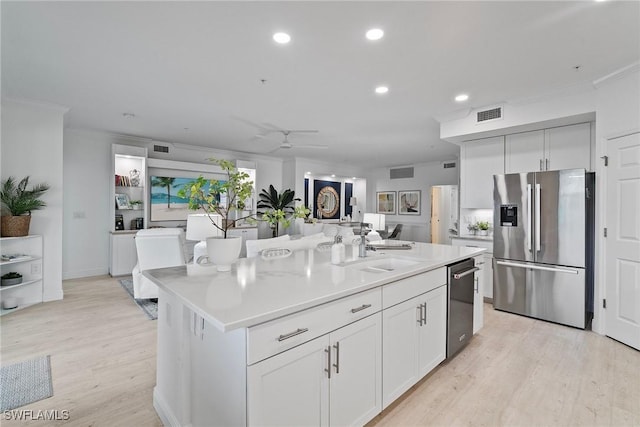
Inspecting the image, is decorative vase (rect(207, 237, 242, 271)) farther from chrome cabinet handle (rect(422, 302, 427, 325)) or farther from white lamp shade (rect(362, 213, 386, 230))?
white lamp shade (rect(362, 213, 386, 230))

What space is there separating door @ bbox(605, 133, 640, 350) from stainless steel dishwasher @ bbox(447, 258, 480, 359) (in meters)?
1.54

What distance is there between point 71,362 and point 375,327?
262 centimetres

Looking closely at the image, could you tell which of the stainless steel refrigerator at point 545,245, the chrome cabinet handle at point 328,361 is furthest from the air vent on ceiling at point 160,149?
the chrome cabinet handle at point 328,361

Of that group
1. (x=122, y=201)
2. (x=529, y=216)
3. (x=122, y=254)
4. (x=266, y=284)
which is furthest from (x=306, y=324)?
(x=122, y=201)

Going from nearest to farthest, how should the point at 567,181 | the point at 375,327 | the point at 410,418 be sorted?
the point at 375,327, the point at 410,418, the point at 567,181

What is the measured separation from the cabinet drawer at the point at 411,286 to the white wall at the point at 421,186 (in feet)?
22.3

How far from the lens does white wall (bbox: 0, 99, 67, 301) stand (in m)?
3.88

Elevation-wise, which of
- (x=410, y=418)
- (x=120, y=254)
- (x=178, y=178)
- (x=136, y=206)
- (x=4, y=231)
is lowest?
(x=410, y=418)

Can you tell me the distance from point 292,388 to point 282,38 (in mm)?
2478

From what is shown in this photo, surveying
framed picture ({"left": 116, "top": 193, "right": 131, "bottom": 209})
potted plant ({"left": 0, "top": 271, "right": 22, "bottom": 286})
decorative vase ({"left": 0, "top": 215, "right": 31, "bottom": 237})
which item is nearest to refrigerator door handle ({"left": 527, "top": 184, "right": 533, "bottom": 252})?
decorative vase ({"left": 0, "top": 215, "right": 31, "bottom": 237})

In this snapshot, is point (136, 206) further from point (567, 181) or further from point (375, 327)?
point (567, 181)

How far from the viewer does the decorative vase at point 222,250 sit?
1.86 meters

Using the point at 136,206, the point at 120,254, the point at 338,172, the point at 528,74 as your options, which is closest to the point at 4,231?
the point at 120,254

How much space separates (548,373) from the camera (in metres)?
2.42
